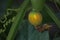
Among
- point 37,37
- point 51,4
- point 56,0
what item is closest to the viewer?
point 37,37

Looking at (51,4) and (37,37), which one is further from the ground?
(51,4)

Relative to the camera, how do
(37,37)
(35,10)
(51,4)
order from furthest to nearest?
(51,4) → (37,37) → (35,10)

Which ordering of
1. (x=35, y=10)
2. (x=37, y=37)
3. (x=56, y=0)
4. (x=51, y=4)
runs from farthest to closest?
(x=51, y=4) → (x=56, y=0) → (x=37, y=37) → (x=35, y=10)

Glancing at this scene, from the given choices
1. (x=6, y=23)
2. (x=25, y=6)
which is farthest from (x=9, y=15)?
(x=25, y=6)

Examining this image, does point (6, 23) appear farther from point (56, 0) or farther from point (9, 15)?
point (56, 0)

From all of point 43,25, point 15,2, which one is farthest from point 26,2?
point 15,2

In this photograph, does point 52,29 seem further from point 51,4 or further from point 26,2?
point 26,2

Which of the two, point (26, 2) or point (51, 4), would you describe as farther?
point (51, 4)

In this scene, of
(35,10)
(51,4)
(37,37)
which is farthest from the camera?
(51,4)

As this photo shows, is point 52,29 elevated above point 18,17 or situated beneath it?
situated beneath
